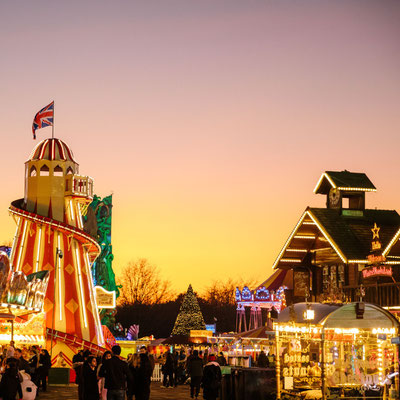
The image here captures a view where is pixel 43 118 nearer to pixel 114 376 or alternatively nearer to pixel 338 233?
pixel 338 233

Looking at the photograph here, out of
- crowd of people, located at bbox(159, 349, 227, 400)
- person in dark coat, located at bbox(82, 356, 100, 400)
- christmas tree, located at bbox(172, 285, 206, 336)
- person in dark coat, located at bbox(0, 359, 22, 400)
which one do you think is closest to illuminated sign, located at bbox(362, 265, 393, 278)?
crowd of people, located at bbox(159, 349, 227, 400)

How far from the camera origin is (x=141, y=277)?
108375 millimetres

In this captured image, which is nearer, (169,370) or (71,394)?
(71,394)

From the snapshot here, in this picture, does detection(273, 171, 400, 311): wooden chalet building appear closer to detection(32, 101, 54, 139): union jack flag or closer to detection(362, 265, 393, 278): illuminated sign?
detection(362, 265, 393, 278): illuminated sign

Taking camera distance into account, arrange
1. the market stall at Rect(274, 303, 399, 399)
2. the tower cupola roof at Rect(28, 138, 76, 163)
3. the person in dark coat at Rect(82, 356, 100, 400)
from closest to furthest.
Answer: the person in dark coat at Rect(82, 356, 100, 400) < the market stall at Rect(274, 303, 399, 399) < the tower cupola roof at Rect(28, 138, 76, 163)

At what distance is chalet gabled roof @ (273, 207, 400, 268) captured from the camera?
129ft

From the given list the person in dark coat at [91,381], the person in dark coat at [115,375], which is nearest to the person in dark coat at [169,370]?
the person in dark coat at [91,381]

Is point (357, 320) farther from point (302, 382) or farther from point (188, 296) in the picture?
point (188, 296)

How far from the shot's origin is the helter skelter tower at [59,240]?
39.9m

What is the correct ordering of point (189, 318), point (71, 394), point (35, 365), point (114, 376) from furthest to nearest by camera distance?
point (189, 318) < point (71, 394) < point (35, 365) < point (114, 376)

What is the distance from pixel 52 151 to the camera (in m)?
41.8

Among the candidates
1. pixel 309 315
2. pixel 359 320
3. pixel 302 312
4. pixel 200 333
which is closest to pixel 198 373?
pixel 302 312

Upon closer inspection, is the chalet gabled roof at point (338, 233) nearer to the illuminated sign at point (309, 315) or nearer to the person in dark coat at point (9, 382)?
the illuminated sign at point (309, 315)

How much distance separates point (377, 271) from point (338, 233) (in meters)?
4.43
